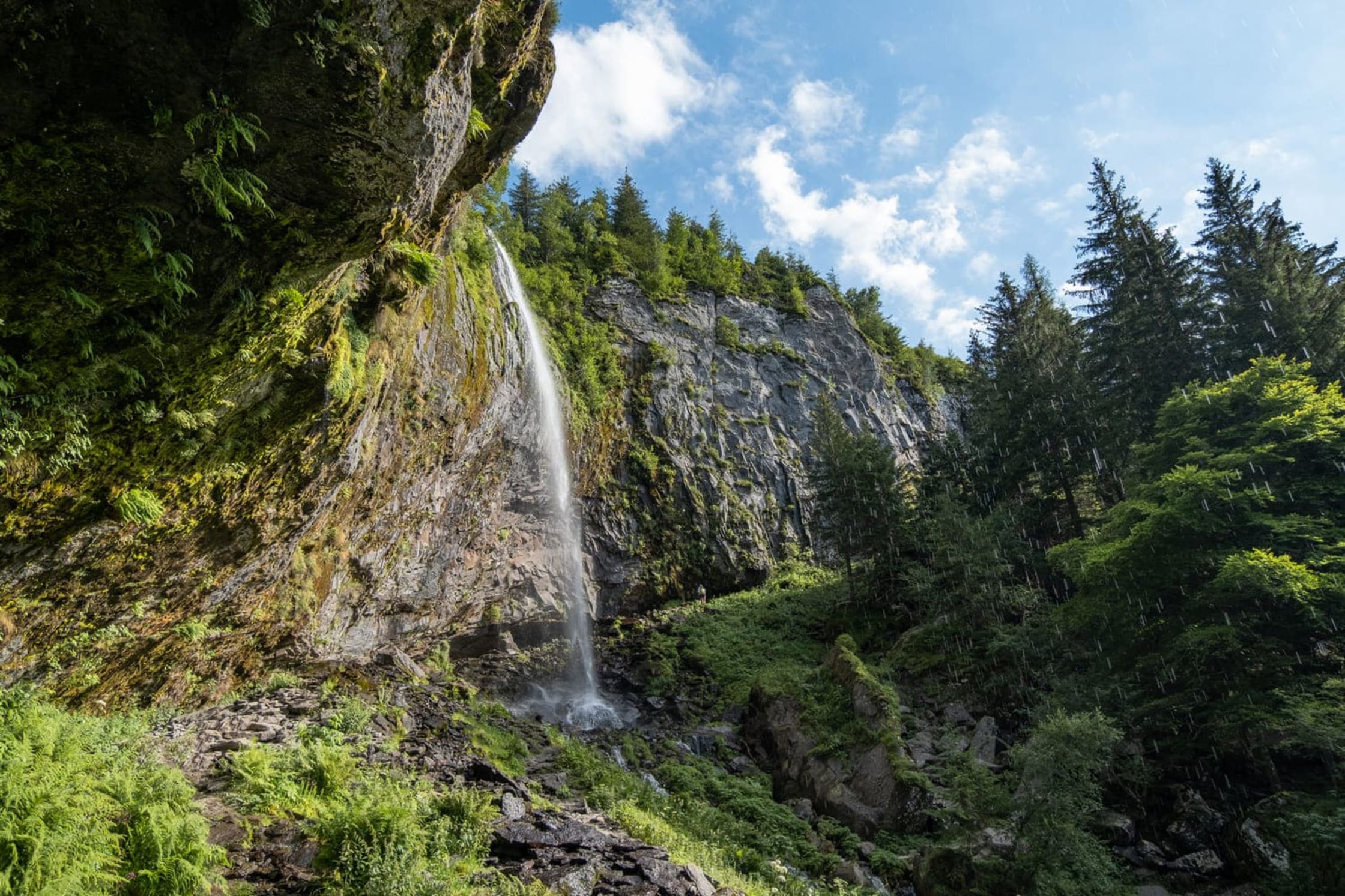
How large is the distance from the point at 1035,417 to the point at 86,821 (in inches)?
1059

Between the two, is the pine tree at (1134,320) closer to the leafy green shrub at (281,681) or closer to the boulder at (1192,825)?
the boulder at (1192,825)

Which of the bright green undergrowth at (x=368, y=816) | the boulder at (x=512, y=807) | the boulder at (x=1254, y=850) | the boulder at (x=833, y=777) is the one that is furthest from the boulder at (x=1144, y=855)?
the bright green undergrowth at (x=368, y=816)

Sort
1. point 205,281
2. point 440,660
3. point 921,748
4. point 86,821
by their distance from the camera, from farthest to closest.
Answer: point 440,660
point 921,748
point 205,281
point 86,821

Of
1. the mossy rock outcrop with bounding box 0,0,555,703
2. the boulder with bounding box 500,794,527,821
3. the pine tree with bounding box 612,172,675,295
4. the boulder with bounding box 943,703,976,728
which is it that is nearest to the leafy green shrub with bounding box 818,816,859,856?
the boulder with bounding box 943,703,976,728

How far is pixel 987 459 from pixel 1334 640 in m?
14.8

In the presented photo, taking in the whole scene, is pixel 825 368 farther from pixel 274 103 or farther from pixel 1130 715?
pixel 274 103

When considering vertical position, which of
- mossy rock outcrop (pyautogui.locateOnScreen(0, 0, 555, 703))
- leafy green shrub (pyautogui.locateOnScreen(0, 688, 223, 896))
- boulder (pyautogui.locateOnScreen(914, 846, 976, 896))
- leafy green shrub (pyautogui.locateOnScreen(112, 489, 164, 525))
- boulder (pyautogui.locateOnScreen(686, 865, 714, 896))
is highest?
mossy rock outcrop (pyautogui.locateOnScreen(0, 0, 555, 703))

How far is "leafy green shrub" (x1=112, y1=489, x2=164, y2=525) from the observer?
677cm

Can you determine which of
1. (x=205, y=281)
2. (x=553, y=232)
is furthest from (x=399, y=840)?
(x=553, y=232)

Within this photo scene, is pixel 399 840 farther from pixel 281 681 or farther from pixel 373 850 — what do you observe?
pixel 281 681

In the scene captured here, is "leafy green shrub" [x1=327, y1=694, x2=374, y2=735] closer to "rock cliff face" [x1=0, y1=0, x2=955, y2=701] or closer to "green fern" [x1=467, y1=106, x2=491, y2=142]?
"rock cliff face" [x1=0, y1=0, x2=955, y2=701]

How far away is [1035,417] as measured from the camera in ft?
76.7

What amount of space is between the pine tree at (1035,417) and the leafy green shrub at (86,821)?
24548mm

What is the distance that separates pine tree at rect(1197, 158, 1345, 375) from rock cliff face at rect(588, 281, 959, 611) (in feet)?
52.2
